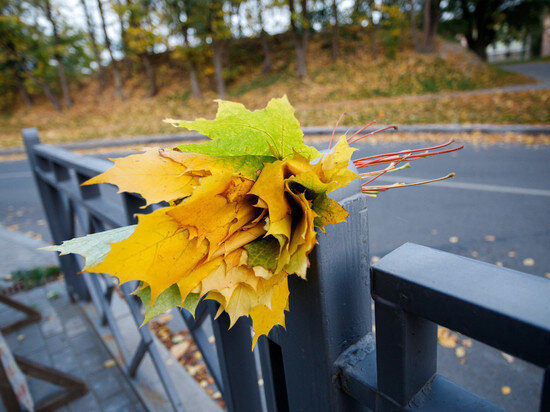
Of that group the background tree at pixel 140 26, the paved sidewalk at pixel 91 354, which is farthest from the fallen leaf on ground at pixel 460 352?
the background tree at pixel 140 26

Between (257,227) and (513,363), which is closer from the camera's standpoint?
(257,227)

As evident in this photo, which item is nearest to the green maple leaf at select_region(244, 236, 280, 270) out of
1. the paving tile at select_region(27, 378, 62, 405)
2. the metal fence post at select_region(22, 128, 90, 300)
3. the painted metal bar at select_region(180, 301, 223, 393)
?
the painted metal bar at select_region(180, 301, 223, 393)

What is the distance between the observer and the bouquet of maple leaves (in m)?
0.59

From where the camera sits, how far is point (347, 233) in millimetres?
782

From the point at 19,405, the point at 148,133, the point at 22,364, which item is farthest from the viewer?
the point at 148,133

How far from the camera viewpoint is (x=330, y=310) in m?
0.79

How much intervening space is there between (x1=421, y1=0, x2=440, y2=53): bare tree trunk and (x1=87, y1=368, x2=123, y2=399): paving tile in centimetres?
1825

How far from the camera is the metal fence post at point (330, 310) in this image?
29.9 inches

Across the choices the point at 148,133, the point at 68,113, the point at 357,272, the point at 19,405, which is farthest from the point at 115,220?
the point at 68,113

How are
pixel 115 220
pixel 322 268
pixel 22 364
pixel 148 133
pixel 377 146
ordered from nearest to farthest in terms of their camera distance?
pixel 322 268, pixel 115 220, pixel 22 364, pixel 377 146, pixel 148 133

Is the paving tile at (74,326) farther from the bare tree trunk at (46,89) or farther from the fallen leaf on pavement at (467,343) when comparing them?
the bare tree trunk at (46,89)

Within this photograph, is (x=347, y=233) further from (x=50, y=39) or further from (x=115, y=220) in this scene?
(x=50, y=39)

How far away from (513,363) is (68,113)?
2554 centimetres

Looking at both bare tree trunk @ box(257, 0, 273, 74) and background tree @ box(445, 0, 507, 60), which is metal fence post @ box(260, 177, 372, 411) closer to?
bare tree trunk @ box(257, 0, 273, 74)
